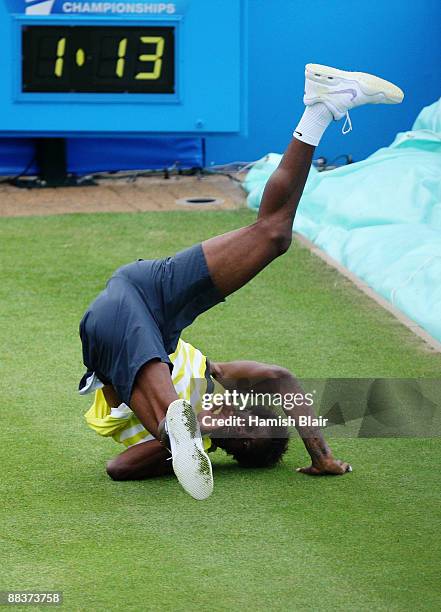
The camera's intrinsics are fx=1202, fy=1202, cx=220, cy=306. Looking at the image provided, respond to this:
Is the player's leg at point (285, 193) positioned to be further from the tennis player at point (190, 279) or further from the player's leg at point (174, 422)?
the player's leg at point (174, 422)

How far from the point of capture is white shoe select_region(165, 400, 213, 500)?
481 cm

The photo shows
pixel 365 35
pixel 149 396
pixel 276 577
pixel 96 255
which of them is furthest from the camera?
pixel 365 35

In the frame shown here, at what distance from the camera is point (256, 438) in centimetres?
568

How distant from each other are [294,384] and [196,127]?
20.5 ft

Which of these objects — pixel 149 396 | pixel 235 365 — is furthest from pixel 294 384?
pixel 149 396

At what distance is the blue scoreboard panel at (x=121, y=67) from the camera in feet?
37.0

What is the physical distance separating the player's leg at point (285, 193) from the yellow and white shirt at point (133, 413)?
0.40 metres

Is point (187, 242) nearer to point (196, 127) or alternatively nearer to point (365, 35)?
point (196, 127)

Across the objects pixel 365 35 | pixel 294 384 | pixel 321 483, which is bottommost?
pixel 321 483

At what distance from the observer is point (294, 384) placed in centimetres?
570

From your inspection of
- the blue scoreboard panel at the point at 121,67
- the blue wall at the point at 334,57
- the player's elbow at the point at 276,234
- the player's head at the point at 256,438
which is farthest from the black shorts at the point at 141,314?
the blue wall at the point at 334,57

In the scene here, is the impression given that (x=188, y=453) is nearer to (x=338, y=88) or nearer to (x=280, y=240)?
(x=280, y=240)

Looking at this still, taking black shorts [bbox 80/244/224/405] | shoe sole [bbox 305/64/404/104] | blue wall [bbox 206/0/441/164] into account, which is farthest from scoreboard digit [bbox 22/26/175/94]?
black shorts [bbox 80/244/224/405]

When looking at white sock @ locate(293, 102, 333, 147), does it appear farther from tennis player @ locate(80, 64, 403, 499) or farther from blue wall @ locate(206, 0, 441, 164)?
blue wall @ locate(206, 0, 441, 164)
